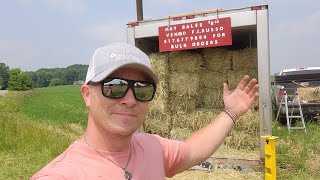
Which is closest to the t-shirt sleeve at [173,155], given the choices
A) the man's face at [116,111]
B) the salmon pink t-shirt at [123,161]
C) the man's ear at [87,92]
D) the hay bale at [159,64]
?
the salmon pink t-shirt at [123,161]

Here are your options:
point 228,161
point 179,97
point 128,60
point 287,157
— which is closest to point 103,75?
point 128,60

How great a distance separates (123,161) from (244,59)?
5.90 metres

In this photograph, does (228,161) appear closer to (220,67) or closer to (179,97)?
(179,97)

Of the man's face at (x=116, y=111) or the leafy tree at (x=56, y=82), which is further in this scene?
the leafy tree at (x=56, y=82)

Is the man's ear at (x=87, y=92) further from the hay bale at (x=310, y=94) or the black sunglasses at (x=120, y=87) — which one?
the hay bale at (x=310, y=94)

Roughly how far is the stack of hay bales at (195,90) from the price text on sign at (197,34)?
3.51ft

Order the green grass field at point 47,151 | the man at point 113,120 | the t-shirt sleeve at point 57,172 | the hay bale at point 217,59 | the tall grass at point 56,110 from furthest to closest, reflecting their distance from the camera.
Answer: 1. the tall grass at point 56,110
2. the hay bale at point 217,59
3. the green grass field at point 47,151
4. the man at point 113,120
5. the t-shirt sleeve at point 57,172

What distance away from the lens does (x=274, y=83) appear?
11625 millimetres

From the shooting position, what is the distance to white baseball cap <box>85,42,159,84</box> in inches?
63.9

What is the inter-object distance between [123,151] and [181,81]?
18.0 feet

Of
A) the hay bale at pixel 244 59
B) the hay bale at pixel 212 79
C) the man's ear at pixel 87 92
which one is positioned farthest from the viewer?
the hay bale at pixel 212 79

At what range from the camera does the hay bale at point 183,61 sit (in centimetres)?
718

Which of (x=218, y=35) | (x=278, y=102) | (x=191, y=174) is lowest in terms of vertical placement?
(x=191, y=174)

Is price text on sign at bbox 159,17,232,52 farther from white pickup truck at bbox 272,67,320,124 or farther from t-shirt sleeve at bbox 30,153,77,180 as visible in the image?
white pickup truck at bbox 272,67,320,124
